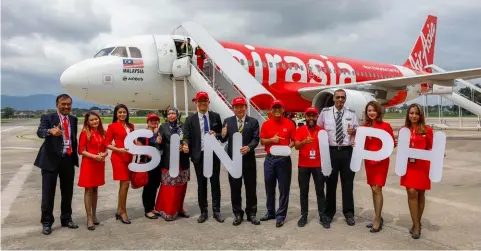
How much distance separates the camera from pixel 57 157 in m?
4.46

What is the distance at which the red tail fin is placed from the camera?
81.6 ft

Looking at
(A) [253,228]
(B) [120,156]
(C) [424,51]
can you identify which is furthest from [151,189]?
(C) [424,51]

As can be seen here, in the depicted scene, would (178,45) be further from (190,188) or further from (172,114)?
(172,114)

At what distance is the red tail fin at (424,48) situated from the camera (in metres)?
24.9

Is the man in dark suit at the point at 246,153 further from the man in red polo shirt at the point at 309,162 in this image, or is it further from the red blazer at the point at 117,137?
the red blazer at the point at 117,137

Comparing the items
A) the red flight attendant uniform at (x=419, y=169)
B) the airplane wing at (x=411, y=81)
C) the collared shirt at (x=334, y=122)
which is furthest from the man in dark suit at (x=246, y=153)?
the airplane wing at (x=411, y=81)

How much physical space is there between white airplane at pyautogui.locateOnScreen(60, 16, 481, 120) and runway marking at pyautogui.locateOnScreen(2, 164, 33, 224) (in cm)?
301

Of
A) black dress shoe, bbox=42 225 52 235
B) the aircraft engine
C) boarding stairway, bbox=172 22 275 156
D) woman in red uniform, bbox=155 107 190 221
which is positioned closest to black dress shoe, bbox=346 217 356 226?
woman in red uniform, bbox=155 107 190 221

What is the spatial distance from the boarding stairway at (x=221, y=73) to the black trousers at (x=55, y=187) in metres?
5.35

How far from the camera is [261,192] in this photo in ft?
20.6

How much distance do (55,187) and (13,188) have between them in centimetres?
288

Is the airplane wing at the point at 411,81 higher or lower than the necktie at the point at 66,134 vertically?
higher

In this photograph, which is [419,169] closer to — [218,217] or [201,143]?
[218,217]

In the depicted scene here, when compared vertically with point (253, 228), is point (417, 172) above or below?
above
